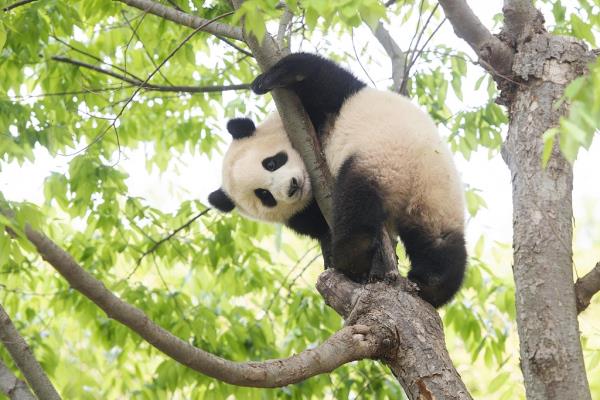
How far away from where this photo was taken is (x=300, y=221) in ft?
14.6

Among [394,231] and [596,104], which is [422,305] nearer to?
[394,231]

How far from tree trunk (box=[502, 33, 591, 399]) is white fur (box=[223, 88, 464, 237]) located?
0.36 meters

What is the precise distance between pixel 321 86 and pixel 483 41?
0.90 m

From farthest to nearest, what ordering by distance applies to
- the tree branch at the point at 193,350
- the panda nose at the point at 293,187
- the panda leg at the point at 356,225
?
the panda nose at the point at 293,187 < the panda leg at the point at 356,225 < the tree branch at the point at 193,350

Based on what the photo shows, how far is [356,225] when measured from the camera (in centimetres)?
337

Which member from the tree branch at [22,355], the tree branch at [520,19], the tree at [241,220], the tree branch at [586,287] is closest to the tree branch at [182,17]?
the tree at [241,220]

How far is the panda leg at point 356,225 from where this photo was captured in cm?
333

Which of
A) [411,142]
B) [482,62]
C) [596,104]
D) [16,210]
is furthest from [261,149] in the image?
[596,104]

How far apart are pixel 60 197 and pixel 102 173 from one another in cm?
33

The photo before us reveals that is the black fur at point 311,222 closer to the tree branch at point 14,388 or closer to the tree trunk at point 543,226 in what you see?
the tree trunk at point 543,226

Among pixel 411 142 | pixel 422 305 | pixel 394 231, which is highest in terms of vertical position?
pixel 411 142

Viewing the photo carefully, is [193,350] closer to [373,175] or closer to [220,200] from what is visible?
[373,175]

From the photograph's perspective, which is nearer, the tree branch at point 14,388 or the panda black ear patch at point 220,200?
the tree branch at point 14,388

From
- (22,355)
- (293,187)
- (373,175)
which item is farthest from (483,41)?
(22,355)
